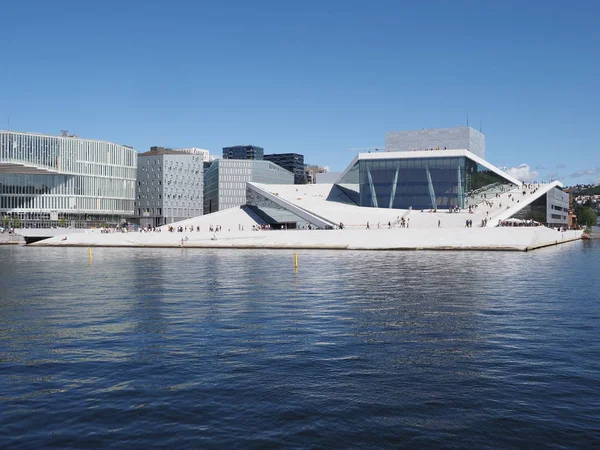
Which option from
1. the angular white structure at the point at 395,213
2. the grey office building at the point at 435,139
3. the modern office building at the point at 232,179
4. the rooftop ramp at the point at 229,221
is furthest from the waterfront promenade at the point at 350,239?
the modern office building at the point at 232,179

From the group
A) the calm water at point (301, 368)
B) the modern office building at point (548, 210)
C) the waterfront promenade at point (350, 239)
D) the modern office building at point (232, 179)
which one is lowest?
the calm water at point (301, 368)

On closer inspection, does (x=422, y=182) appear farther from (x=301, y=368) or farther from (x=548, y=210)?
(x=301, y=368)

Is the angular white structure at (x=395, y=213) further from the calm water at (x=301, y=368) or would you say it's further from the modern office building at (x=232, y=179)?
the calm water at (x=301, y=368)

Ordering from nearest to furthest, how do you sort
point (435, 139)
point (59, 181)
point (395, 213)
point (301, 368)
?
point (301, 368), point (395, 213), point (435, 139), point (59, 181)

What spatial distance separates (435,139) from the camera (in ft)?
307

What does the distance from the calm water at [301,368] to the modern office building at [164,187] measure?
100m

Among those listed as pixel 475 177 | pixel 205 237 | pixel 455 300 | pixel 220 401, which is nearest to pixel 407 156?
pixel 475 177

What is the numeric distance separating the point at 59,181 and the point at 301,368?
112532 millimetres

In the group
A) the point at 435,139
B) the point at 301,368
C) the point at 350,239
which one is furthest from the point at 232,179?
the point at 301,368

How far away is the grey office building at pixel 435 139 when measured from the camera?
9306cm

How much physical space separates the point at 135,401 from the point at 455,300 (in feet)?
50.9

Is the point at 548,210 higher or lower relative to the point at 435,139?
lower

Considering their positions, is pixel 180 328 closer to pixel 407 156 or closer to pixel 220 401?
pixel 220 401

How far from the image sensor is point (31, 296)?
1015 inches
